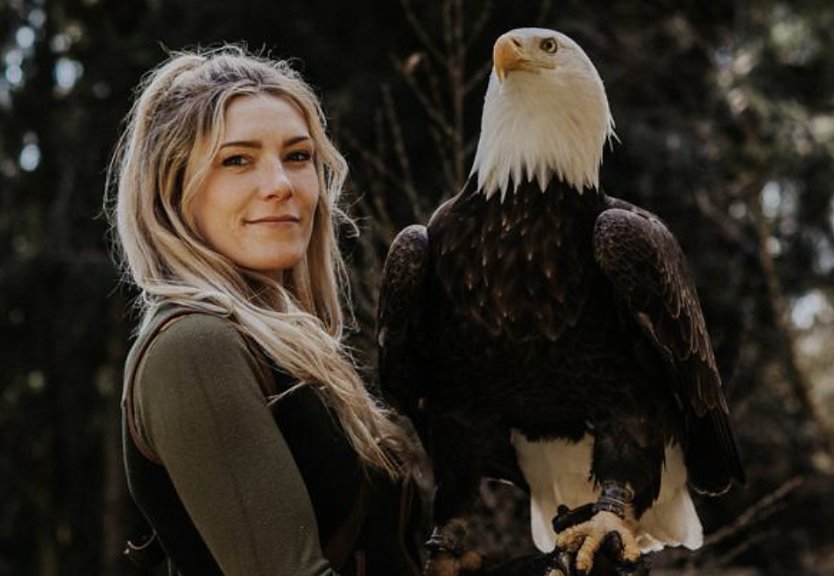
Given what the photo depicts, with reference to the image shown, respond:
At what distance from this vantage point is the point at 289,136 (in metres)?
2.13

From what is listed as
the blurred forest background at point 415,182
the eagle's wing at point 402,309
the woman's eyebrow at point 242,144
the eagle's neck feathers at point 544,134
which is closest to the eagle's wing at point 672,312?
the eagle's neck feathers at point 544,134

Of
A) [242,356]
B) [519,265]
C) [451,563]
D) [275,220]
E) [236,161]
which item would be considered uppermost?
[236,161]

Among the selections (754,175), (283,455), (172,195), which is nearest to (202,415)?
(283,455)

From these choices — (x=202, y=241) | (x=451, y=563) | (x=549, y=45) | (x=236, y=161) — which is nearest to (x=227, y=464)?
(x=202, y=241)

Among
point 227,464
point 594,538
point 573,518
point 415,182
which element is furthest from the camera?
point 415,182

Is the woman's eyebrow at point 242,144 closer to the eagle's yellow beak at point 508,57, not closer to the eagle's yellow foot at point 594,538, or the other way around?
the eagle's yellow beak at point 508,57

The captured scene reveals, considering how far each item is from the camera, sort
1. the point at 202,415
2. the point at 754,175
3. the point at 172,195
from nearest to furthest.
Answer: the point at 202,415 → the point at 172,195 → the point at 754,175

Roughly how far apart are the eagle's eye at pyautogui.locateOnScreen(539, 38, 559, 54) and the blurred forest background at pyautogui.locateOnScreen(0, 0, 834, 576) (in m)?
3.11

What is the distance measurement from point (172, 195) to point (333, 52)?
16.3 feet

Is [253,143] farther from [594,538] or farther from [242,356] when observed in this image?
[594,538]

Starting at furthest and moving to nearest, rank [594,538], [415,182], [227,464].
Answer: [415,182] → [594,538] → [227,464]

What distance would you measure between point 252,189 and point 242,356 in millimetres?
379

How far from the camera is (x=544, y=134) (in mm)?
2717

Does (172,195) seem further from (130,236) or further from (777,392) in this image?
(777,392)
